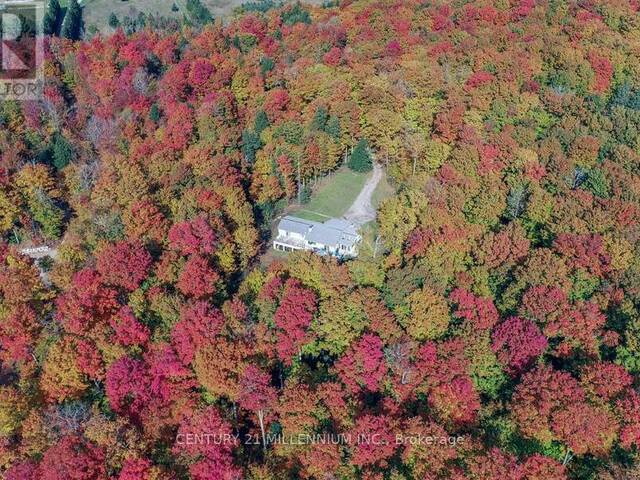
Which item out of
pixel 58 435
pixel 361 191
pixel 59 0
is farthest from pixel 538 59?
pixel 59 0

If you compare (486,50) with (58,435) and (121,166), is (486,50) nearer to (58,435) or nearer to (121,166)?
(121,166)

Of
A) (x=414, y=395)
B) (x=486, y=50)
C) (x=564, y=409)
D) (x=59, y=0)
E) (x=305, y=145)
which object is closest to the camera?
(x=564, y=409)

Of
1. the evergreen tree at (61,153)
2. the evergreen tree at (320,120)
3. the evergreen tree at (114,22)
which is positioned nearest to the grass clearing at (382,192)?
the evergreen tree at (320,120)

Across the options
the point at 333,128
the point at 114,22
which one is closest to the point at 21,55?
the point at 114,22

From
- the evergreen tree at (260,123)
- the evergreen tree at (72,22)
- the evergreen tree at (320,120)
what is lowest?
the evergreen tree at (260,123)

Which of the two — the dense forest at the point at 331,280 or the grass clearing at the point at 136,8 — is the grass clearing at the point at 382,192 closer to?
the dense forest at the point at 331,280

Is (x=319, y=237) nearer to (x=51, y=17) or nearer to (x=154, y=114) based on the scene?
(x=154, y=114)
